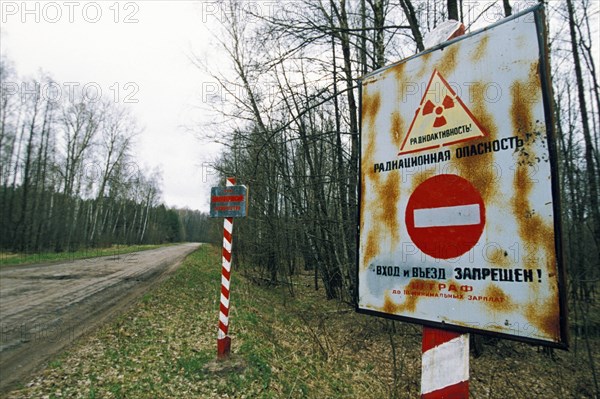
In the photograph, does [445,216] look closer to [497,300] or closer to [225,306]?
[497,300]

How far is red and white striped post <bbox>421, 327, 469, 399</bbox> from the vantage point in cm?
147

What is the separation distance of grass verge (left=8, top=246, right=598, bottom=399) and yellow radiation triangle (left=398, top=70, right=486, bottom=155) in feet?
11.8

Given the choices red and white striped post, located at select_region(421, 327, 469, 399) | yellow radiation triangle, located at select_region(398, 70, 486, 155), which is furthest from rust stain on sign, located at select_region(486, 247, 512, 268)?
yellow radiation triangle, located at select_region(398, 70, 486, 155)

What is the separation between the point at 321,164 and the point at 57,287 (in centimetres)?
896

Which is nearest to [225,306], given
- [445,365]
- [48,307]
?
[445,365]

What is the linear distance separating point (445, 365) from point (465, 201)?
0.76 meters

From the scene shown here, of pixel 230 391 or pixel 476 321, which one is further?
pixel 230 391

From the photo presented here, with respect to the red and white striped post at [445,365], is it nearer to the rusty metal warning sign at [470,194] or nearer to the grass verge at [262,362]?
the rusty metal warning sign at [470,194]

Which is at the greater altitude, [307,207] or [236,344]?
[307,207]

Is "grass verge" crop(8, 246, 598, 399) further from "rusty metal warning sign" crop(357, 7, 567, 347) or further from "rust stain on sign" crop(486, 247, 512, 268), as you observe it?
"rust stain on sign" crop(486, 247, 512, 268)

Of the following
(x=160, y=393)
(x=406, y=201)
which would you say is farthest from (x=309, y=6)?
(x=160, y=393)

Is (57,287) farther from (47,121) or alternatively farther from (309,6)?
(47,121)

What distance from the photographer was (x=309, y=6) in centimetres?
603


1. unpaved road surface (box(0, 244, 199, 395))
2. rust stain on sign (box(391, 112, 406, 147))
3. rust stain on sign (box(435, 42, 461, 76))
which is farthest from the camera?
unpaved road surface (box(0, 244, 199, 395))
